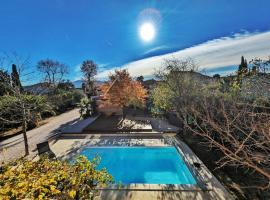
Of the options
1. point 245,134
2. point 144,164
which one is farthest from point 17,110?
point 245,134

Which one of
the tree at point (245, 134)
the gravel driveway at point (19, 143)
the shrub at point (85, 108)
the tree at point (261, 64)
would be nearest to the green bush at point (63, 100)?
the shrub at point (85, 108)

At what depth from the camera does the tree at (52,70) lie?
142 ft

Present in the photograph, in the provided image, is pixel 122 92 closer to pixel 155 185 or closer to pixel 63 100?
pixel 155 185

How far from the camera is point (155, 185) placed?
8.13 m

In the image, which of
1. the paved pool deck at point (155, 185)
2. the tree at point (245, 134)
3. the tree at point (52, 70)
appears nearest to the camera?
the tree at point (245, 134)

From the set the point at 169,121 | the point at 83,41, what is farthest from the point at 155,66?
the point at 83,41

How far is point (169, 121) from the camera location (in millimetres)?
20531

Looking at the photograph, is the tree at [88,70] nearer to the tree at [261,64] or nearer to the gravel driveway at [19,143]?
the gravel driveway at [19,143]

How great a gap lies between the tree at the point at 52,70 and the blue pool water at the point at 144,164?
117 feet

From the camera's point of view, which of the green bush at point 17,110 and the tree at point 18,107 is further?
the green bush at point 17,110

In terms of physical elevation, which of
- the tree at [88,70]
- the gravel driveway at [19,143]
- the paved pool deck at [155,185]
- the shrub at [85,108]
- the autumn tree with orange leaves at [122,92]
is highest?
the tree at [88,70]

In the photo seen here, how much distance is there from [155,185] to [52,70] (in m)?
43.9

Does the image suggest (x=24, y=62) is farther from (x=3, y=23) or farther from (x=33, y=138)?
(x=33, y=138)

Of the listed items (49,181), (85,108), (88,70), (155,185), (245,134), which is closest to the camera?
(49,181)
